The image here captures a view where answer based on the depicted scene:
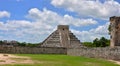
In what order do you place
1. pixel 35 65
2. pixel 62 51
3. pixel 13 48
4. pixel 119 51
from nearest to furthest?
1. pixel 35 65
2. pixel 119 51
3. pixel 13 48
4. pixel 62 51

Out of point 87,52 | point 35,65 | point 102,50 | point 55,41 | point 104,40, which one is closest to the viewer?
point 35,65

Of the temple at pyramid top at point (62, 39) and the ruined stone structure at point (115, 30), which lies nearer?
the ruined stone structure at point (115, 30)

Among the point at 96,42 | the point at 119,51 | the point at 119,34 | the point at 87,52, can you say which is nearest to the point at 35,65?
the point at 119,51

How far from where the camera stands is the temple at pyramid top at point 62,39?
60.2 meters

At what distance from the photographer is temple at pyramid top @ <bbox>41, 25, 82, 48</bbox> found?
198 feet

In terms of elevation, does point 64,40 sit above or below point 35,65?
above

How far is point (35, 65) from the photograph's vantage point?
23797 millimetres

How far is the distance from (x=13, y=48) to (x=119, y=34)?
18.8m

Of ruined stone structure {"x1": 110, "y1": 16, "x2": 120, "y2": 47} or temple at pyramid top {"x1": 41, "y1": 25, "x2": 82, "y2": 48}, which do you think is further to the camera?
temple at pyramid top {"x1": 41, "y1": 25, "x2": 82, "y2": 48}

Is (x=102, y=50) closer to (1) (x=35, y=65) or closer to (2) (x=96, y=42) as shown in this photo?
(1) (x=35, y=65)

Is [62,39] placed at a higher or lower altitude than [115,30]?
lower

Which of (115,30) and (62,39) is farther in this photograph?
(62,39)

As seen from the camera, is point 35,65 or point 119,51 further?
point 119,51

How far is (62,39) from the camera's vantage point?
62.0 metres
